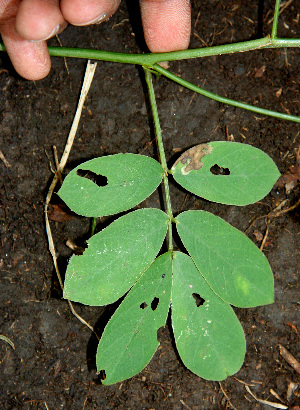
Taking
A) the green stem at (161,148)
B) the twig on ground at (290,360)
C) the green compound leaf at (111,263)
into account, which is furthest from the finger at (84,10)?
the twig on ground at (290,360)

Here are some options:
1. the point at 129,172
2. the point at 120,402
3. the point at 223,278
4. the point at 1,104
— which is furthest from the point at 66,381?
the point at 1,104

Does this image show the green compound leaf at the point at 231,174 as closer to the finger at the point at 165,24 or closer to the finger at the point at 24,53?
the finger at the point at 165,24

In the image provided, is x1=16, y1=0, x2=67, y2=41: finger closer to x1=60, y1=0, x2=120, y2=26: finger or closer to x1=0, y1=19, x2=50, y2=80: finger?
x1=60, y1=0, x2=120, y2=26: finger

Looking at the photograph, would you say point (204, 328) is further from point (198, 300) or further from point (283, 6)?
point (283, 6)

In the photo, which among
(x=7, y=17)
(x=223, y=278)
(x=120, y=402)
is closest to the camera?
(x=223, y=278)

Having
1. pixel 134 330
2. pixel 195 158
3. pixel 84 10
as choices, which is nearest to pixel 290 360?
pixel 134 330

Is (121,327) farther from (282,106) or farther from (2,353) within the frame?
(282,106)

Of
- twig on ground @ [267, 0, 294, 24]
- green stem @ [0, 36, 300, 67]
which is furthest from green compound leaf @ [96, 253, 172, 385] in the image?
twig on ground @ [267, 0, 294, 24]
